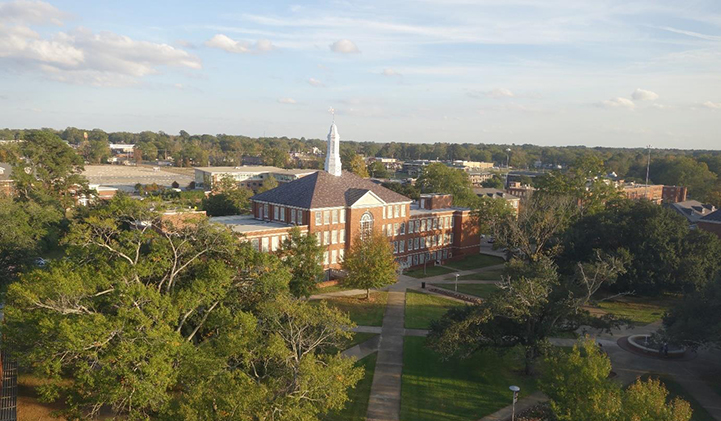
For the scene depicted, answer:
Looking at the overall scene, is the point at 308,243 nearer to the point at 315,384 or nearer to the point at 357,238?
the point at 357,238

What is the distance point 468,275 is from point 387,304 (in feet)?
56.6

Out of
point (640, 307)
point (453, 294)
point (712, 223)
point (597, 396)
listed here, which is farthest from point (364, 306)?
point (712, 223)

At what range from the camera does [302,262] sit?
4347cm

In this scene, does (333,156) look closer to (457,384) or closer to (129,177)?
(457,384)

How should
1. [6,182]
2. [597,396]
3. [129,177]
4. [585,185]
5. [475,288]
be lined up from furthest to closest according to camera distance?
1. [129,177]
2. [6,182]
3. [585,185]
4. [475,288]
5. [597,396]

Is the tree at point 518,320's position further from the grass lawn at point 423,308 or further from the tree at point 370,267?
the tree at point 370,267

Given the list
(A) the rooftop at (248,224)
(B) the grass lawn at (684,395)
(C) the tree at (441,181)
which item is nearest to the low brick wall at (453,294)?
(A) the rooftop at (248,224)

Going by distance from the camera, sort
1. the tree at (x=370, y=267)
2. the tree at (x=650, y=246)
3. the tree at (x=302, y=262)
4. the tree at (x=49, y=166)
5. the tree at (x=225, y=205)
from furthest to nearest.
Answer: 1. the tree at (x=225, y=205)
2. the tree at (x=49, y=166)
3. the tree at (x=650, y=246)
4. the tree at (x=370, y=267)
5. the tree at (x=302, y=262)

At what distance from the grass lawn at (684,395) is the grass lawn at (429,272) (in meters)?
30.1

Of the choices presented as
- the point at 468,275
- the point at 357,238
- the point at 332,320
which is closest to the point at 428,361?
the point at 332,320

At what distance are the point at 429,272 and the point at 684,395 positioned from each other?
34412 mm

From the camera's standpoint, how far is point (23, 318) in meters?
24.7

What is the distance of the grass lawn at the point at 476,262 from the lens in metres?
67.4

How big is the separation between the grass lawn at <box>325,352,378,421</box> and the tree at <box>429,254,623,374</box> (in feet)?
16.3
